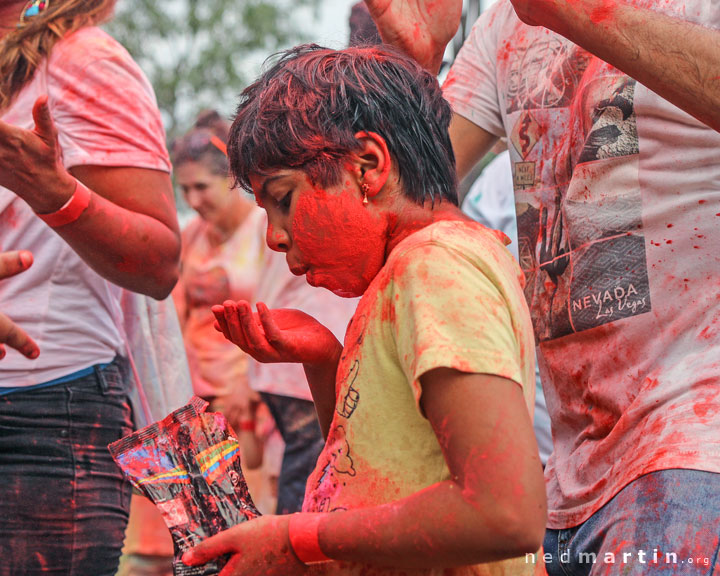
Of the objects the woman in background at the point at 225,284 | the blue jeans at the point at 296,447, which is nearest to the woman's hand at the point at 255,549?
the blue jeans at the point at 296,447

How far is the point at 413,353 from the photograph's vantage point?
1435 millimetres

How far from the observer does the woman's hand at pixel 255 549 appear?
148cm

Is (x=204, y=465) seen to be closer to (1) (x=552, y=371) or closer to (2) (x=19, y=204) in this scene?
(1) (x=552, y=371)

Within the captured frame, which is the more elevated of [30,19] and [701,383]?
[30,19]

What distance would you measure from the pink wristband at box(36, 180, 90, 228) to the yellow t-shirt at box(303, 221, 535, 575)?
3.06 ft

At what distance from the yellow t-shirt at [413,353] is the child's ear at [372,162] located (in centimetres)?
12

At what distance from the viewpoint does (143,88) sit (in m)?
2.61

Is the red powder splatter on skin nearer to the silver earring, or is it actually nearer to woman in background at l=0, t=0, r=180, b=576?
the silver earring

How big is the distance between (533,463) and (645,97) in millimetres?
1008

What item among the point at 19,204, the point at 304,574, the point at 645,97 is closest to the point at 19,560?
the point at 19,204

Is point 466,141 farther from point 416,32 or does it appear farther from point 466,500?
point 466,500

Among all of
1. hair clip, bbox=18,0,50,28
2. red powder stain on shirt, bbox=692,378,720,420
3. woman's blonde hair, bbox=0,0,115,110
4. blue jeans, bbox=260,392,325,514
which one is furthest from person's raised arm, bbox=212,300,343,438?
blue jeans, bbox=260,392,325,514

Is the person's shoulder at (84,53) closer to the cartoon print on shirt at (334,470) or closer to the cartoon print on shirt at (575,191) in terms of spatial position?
the cartoon print on shirt at (575,191)

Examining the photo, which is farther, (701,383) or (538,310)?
(538,310)
